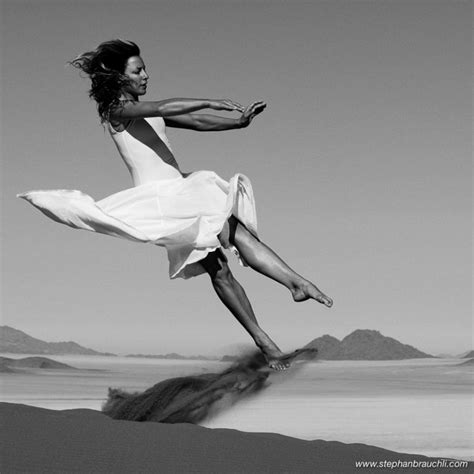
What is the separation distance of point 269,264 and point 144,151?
110 centimetres

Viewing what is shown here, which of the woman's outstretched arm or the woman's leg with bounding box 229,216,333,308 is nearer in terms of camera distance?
the woman's outstretched arm

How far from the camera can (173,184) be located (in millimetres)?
6227

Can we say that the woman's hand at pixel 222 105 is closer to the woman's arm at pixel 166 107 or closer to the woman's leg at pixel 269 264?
the woman's arm at pixel 166 107

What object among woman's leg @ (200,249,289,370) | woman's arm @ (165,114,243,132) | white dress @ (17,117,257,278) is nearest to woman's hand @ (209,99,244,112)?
woman's arm @ (165,114,243,132)

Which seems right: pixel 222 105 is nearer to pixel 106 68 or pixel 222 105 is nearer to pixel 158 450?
pixel 106 68

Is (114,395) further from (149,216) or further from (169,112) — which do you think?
(169,112)

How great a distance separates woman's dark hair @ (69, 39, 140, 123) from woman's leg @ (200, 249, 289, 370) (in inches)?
46.5

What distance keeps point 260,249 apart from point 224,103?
1.01 metres

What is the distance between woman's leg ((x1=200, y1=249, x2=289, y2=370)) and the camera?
629 centimetres

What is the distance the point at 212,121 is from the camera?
6199 millimetres

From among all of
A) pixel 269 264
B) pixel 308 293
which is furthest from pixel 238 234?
pixel 308 293

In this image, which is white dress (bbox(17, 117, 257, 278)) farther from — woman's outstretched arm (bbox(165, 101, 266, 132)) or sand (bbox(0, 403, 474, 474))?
sand (bbox(0, 403, 474, 474))

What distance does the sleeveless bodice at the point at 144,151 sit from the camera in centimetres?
624

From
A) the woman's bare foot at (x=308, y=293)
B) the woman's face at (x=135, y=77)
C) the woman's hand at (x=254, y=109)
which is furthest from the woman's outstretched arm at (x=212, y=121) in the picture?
the woman's bare foot at (x=308, y=293)
